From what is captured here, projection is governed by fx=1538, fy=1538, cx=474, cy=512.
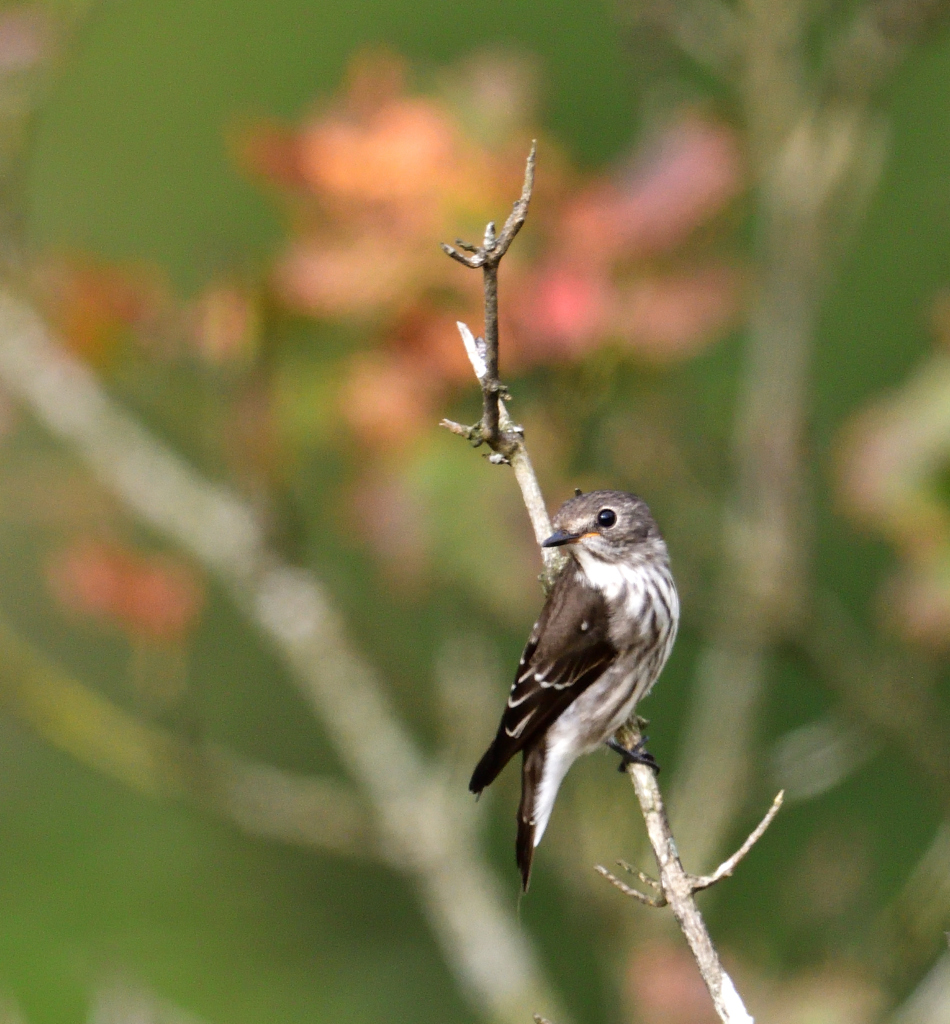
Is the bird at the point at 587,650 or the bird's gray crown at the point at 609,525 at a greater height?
the bird's gray crown at the point at 609,525

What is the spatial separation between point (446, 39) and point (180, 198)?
109 cm

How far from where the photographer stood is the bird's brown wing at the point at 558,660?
2.77 metres

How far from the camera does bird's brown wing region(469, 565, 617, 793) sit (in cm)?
277

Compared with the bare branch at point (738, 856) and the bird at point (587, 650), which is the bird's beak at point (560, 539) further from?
the bare branch at point (738, 856)

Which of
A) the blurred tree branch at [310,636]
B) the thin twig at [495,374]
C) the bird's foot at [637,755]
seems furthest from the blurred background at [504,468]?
the thin twig at [495,374]

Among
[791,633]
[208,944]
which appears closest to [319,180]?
[791,633]

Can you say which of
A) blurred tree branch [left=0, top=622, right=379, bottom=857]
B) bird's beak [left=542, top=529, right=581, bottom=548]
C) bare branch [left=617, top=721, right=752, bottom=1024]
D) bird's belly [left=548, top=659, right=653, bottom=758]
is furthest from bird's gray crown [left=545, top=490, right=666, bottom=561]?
blurred tree branch [left=0, top=622, right=379, bottom=857]

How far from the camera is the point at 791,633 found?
3098mm

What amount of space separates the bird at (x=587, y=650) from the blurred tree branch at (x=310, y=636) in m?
0.45

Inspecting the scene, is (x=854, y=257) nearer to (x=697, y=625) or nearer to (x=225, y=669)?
(x=697, y=625)

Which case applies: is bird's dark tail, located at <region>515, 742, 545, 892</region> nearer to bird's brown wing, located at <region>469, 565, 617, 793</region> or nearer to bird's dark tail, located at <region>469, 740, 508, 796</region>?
bird's brown wing, located at <region>469, 565, 617, 793</region>

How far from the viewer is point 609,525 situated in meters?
2.93

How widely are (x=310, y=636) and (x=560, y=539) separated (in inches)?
38.4

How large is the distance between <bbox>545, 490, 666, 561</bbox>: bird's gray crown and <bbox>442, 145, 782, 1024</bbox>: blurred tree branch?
33 centimetres
